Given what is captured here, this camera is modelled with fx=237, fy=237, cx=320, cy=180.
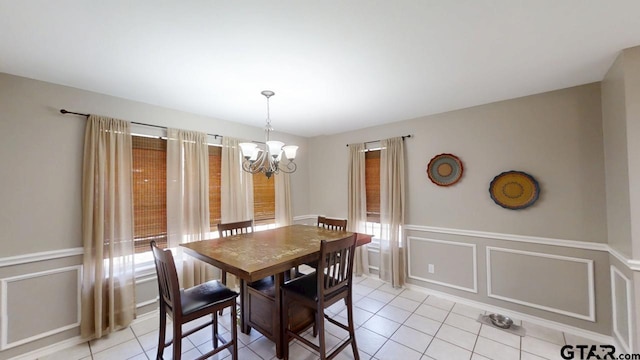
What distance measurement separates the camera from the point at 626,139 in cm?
180

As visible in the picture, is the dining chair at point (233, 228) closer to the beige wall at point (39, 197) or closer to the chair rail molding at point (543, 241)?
the beige wall at point (39, 197)

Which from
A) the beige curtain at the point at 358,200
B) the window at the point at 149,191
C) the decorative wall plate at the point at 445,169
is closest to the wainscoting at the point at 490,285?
the window at the point at 149,191

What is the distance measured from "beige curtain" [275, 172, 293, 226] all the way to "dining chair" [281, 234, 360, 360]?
208 cm

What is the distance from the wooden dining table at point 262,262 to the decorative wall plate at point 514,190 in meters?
1.67

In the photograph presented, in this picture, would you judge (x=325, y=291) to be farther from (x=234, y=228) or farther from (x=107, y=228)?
(x=107, y=228)

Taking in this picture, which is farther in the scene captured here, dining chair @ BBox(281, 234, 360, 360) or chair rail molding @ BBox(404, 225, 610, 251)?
chair rail molding @ BBox(404, 225, 610, 251)

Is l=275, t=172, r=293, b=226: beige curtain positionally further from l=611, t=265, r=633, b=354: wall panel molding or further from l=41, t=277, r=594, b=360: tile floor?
l=611, t=265, r=633, b=354: wall panel molding

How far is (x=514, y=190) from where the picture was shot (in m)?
2.71

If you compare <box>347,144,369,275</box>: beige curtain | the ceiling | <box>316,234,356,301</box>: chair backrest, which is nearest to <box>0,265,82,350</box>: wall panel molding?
the ceiling

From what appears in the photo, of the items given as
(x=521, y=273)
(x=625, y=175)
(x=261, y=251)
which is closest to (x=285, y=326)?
(x=261, y=251)

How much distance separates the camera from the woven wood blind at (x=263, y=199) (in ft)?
12.9

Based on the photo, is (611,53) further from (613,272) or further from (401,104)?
(613,272)

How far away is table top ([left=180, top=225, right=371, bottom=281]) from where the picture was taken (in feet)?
5.65

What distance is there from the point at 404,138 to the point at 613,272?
8.14 feet
